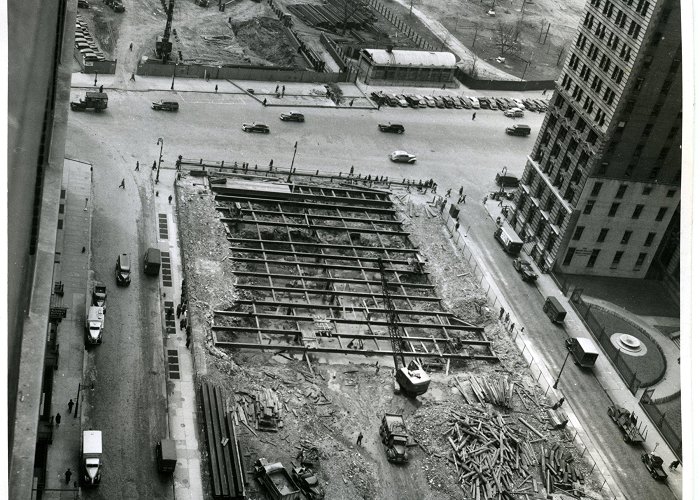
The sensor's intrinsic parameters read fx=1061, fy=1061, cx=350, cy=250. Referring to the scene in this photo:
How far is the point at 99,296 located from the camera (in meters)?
85.4

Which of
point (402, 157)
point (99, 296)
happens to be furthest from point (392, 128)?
point (99, 296)

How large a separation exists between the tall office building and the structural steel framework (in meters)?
15.5

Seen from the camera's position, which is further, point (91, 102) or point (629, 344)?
point (91, 102)

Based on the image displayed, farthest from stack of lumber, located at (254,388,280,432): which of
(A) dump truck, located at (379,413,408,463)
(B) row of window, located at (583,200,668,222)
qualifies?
(B) row of window, located at (583,200,668,222)

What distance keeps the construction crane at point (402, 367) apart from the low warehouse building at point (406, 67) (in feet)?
186

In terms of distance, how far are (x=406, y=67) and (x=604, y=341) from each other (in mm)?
62963

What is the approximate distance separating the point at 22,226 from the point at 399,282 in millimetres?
45041

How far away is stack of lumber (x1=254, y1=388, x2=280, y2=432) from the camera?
7750 centimetres

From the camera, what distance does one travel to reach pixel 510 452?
78.9 meters

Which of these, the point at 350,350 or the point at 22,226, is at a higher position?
the point at 22,226

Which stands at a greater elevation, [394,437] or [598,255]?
[598,255]

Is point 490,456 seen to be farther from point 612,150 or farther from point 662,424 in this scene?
point 612,150
